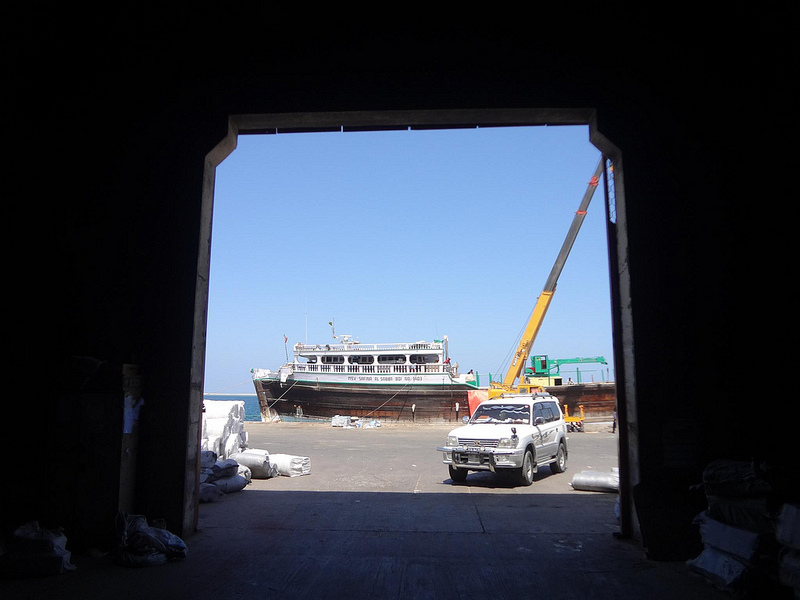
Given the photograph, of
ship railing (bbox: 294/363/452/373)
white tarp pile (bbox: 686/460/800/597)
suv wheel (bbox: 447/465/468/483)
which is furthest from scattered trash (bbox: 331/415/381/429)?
white tarp pile (bbox: 686/460/800/597)

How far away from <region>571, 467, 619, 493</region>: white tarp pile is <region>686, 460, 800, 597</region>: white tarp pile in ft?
13.8

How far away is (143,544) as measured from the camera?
4941mm

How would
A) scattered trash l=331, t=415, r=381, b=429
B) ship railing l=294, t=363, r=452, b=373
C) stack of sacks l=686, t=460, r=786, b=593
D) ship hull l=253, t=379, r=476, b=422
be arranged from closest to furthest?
stack of sacks l=686, t=460, r=786, b=593 → scattered trash l=331, t=415, r=381, b=429 → ship hull l=253, t=379, r=476, b=422 → ship railing l=294, t=363, r=452, b=373

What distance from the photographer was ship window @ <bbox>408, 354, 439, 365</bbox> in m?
37.0

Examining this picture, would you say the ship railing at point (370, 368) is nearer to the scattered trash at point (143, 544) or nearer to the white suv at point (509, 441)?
the white suv at point (509, 441)

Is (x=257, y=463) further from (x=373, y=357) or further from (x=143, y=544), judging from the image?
(x=373, y=357)

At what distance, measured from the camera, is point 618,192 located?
244 inches

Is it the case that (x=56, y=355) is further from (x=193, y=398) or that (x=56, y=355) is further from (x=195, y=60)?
(x=195, y=60)

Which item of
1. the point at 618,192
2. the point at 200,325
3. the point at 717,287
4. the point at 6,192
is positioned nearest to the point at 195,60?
the point at 6,192

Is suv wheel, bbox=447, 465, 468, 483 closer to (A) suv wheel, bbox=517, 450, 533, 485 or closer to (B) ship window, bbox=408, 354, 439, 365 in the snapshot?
(A) suv wheel, bbox=517, 450, 533, 485

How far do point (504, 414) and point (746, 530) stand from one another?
24.6 feet

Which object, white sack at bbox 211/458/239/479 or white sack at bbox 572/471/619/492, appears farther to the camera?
white sack at bbox 572/471/619/492

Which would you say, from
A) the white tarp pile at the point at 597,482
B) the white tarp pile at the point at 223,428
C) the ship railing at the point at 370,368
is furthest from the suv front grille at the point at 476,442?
the ship railing at the point at 370,368

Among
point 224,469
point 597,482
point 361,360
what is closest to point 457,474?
point 597,482
